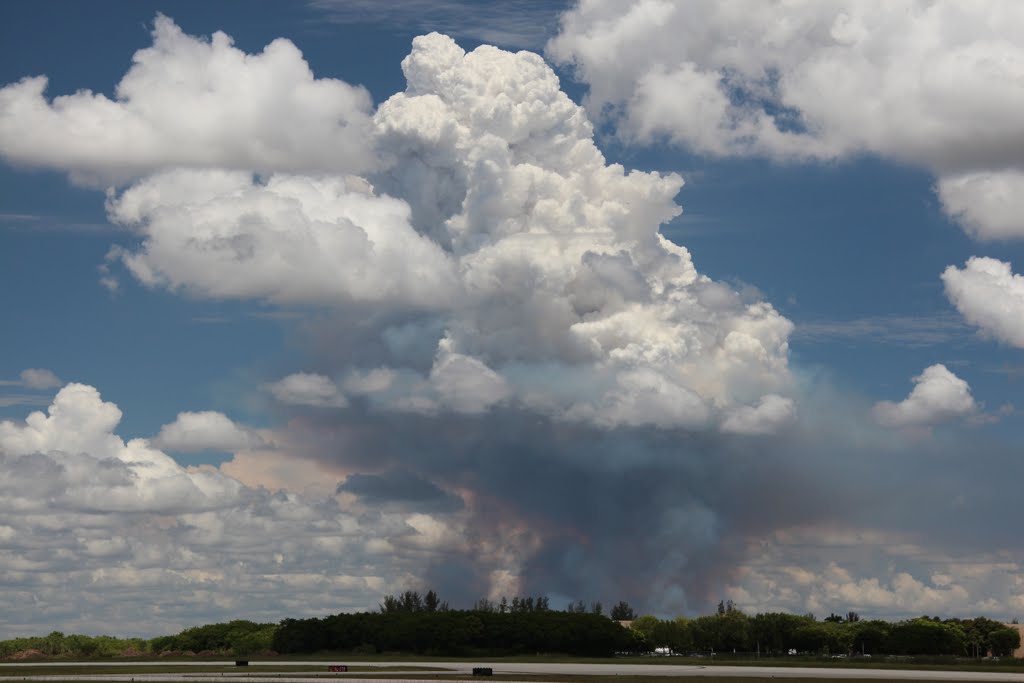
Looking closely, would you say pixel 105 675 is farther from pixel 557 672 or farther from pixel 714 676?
pixel 714 676

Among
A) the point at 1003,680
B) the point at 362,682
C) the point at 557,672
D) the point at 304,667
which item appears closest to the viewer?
the point at 362,682

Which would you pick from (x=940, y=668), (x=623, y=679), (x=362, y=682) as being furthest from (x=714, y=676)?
(x=940, y=668)

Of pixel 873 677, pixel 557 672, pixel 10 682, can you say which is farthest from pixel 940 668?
pixel 10 682

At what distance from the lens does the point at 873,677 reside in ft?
453

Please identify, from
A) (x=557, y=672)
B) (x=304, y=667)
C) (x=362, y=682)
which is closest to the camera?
(x=362, y=682)

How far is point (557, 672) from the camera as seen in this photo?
147625 millimetres

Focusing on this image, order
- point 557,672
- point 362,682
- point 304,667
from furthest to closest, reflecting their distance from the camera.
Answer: point 304,667, point 557,672, point 362,682

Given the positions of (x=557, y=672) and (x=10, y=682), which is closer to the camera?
(x=10, y=682)

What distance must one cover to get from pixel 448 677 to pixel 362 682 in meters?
14.2

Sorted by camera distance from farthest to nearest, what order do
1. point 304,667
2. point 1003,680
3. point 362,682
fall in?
point 304,667 < point 1003,680 < point 362,682

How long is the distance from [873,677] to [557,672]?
36394 mm

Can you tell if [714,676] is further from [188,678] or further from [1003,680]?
[188,678]

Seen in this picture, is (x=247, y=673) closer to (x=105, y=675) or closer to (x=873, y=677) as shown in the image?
(x=105, y=675)

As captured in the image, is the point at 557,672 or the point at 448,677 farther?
the point at 557,672
